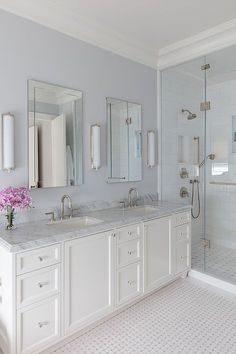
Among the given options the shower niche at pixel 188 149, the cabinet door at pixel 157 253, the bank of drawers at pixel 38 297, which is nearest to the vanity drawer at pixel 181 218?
the cabinet door at pixel 157 253

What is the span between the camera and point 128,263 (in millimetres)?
2252

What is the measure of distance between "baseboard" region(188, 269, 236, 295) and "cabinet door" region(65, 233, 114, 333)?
1.24m

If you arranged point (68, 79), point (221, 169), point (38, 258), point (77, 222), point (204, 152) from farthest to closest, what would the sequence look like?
point (221, 169) → point (204, 152) → point (68, 79) → point (77, 222) → point (38, 258)

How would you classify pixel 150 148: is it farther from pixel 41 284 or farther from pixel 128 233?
pixel 41 284

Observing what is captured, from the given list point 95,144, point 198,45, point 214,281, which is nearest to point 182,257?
point 214,281

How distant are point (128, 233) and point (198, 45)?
2164 mm

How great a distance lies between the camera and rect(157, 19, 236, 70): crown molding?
8.47ft

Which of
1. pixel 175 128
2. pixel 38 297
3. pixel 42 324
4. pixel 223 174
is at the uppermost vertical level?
pixel 175 128

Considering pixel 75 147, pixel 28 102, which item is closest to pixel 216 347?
pixel 75 147

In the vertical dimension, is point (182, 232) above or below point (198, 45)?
below

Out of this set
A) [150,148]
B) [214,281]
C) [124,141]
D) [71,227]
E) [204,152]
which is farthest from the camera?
[204,152]

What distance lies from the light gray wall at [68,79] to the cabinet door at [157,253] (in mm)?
589

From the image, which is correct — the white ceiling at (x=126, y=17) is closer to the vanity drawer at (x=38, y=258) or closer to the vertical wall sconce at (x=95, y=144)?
the vertical wall sconce at (x=95, y=144)

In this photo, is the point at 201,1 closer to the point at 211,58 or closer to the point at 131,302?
the point at 211,58
